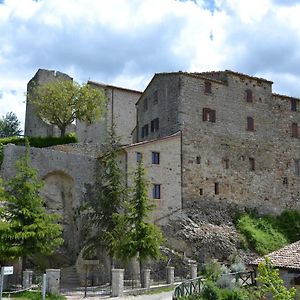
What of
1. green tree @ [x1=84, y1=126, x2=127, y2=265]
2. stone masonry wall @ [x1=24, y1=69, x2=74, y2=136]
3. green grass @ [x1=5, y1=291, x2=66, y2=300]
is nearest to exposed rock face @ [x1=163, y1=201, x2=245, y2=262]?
green tree @ [x1=84, y1=126, x2=127, y2=265]

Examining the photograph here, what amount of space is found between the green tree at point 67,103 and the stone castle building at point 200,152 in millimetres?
4684

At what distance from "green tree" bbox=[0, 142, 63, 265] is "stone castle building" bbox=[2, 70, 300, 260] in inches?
255

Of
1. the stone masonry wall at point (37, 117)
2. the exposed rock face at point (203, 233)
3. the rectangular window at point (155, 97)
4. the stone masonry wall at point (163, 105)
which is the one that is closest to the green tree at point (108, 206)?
Result: the exposed rock face at point (203, 233)

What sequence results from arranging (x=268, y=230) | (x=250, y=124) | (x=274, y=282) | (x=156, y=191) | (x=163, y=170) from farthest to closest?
(x=250, y=124)
(x=268, y=230)
(x=163, y=170)
(x=156, y=191)
(x=274, y=282)

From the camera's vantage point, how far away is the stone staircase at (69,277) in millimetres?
31109

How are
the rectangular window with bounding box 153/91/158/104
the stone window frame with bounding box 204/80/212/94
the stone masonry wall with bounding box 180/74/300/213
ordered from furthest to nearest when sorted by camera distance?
the rectangular window with bounding box 153/91/158/104 → the stone window frame with bounding box 204/80/212/94 → the stone masonry wall with bounding box 180/74/300/213

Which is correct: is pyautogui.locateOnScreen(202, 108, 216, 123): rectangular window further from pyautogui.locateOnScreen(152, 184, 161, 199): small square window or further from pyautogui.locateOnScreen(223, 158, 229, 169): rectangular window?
pyautogui.locateOnScreen(152, 184, 161, 199): small square window

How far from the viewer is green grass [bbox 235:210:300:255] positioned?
36.9 meters

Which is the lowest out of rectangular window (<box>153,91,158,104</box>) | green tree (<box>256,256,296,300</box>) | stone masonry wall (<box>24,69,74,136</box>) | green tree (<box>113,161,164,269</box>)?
green tree (<box>256,256,296,300</box>)

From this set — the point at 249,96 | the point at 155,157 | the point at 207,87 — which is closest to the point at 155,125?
the point at 207,87

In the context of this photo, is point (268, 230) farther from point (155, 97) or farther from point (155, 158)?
point (155, 97)

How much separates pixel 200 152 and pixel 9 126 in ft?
111

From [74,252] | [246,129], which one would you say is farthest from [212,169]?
[74,252]

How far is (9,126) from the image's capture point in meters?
63.6
